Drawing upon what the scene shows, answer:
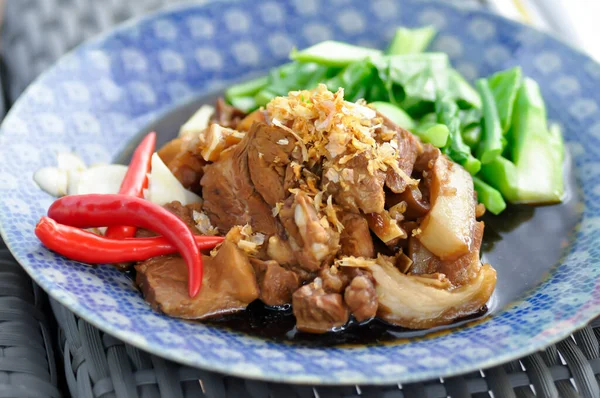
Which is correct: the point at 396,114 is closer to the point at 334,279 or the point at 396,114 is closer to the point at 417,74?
the point at 417,74

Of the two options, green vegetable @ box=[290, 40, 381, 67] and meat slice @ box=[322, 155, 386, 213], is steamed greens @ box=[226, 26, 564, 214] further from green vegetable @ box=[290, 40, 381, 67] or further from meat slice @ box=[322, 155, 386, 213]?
meat slice @ box=[322, 155, 386, 213]

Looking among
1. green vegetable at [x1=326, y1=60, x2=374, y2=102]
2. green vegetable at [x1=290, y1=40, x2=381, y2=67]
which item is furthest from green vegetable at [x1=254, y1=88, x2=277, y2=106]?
green vegetable at [x1=326, y1=60, x2=374, y2=102]

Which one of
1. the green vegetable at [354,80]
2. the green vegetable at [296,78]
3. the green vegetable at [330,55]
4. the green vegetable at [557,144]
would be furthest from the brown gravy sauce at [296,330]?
the green vegetable at [330,55]

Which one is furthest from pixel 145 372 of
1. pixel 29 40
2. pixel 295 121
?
pixel 29 40

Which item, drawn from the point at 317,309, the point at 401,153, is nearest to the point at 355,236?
the point at 317,309

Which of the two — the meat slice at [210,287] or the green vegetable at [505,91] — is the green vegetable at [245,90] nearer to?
the green vegetable at [505,91]

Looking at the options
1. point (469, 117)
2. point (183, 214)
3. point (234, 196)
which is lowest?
point (469, 117)
